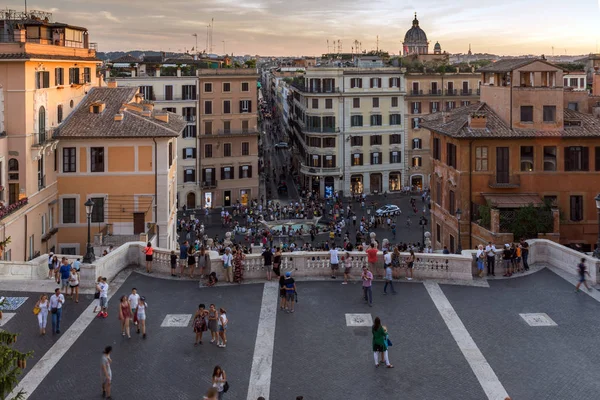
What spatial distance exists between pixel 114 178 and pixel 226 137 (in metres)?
33.5

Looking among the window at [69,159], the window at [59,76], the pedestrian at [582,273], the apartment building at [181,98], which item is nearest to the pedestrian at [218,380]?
the pedestrian at [582,273]

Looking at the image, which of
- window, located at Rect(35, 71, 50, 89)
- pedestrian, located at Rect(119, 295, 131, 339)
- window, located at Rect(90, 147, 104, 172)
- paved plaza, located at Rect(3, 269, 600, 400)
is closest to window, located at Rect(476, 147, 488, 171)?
paved plaza, located at Rect(3, 269, 600, 400)

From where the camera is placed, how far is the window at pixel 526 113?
40344 millimetres

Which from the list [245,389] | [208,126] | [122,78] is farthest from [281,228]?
[245,389]

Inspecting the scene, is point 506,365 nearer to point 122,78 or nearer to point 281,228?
point 281,228

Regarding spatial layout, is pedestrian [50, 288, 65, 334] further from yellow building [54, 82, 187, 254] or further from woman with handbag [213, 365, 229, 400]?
yellow building [54, 82, 187, 254]

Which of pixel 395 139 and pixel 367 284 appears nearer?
pixel 367 284

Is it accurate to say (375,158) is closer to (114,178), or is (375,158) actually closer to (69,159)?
(114,178)

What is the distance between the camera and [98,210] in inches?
1553

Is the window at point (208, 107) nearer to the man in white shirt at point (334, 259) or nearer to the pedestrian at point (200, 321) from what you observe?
the man in white shirt at point (334, 259)

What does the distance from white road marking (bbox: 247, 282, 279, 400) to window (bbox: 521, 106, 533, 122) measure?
854 inches

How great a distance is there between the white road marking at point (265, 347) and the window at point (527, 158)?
20477 mm

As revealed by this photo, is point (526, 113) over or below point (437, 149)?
over

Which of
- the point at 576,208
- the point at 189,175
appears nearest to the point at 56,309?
the point at 576,208
